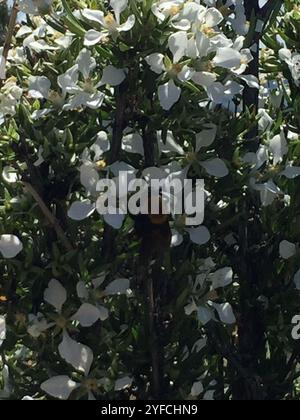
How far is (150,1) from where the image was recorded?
1.25 m

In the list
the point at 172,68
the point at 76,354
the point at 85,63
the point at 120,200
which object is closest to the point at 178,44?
the point at 172,68

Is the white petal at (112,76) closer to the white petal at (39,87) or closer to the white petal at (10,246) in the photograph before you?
the white petal at (39,87)

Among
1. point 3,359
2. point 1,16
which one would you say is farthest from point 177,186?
point 1,16

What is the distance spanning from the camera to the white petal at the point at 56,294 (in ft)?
4.29

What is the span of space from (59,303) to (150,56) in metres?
0.42

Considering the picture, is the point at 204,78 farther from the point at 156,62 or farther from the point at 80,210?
the point at 80,210

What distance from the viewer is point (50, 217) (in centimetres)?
130

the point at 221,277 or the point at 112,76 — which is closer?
the point at 112,76

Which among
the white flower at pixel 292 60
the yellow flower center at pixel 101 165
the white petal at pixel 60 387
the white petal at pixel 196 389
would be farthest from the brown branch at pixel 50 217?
the white flower at pixel 292 60

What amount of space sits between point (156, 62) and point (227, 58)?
5.0 inches

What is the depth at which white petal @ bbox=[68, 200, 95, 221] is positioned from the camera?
4.14ft

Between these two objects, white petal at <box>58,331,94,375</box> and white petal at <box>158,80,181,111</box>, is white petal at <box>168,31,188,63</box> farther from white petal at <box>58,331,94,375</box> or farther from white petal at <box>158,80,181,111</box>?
white petal at <box>58,331,94,375</box>

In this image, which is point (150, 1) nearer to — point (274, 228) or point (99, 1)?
point (99, 1)

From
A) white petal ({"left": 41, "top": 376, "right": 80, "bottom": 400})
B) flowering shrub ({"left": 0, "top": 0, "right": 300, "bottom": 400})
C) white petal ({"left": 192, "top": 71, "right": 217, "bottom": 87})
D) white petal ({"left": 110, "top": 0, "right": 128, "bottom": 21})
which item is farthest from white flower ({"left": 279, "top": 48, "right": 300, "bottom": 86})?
white petal ({"left": 41, "top": 376, "right": 80, "bottom": 400})
